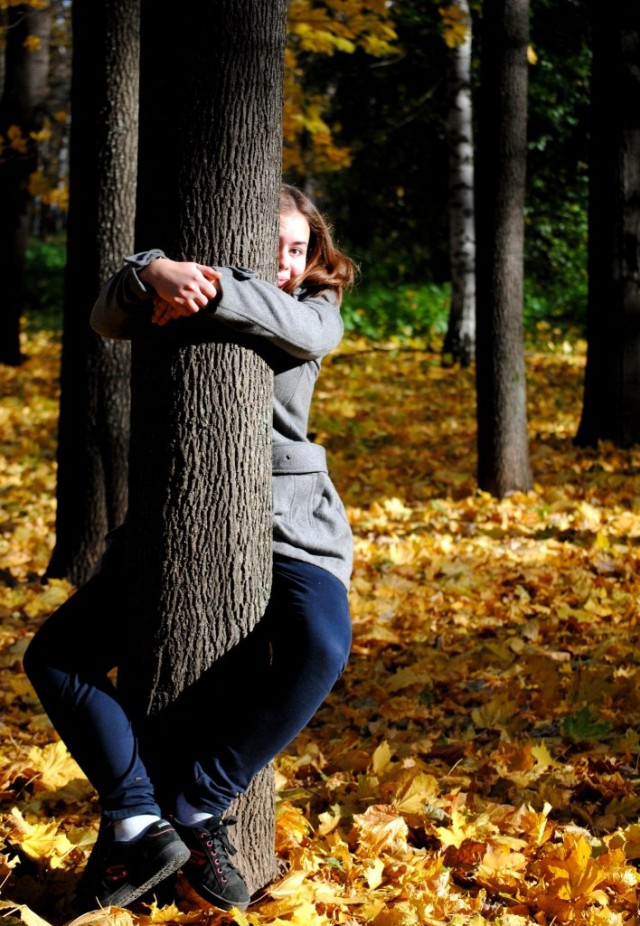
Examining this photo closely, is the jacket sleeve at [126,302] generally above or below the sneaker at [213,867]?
above

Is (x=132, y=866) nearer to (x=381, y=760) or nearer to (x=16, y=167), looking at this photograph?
(x=381, y=760)

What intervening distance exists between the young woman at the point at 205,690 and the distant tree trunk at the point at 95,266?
2969 mm

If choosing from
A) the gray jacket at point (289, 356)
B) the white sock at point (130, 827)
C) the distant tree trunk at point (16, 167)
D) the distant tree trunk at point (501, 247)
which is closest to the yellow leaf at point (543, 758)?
the gray jacket at point (289, 356)

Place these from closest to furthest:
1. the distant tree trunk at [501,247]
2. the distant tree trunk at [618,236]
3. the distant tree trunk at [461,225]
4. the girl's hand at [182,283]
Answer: the girl's hand at [182,283]
the distant tree trunk at [501,247]
the distant tree trunk at [618,236]
the distant tree trunk at [461,225]

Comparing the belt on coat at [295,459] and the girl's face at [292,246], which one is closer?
the belt on coat at [295,459]

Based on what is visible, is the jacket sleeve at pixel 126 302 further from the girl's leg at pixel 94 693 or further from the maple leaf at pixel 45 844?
the maple leaf at pixel 45 844

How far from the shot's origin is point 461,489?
6.78 m

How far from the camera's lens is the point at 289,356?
2.45 meters

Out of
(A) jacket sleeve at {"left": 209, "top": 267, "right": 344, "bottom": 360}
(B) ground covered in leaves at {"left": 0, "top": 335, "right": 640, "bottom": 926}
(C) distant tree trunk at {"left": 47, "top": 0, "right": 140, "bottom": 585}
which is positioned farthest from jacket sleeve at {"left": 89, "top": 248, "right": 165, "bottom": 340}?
(C) distant tree trunk at {"left": 47, "top": 0, "right": 140, "bottom": 585}

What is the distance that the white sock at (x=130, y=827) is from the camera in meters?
2.19

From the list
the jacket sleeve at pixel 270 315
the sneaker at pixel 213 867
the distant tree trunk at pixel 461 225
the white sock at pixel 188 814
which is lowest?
the sneaker at pixel 213 867

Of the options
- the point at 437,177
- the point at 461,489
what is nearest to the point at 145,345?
the point at 461,489

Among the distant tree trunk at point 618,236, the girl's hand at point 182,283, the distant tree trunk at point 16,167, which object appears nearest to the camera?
the girl's hand at point 182,283

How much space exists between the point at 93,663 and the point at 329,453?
5.86 m
